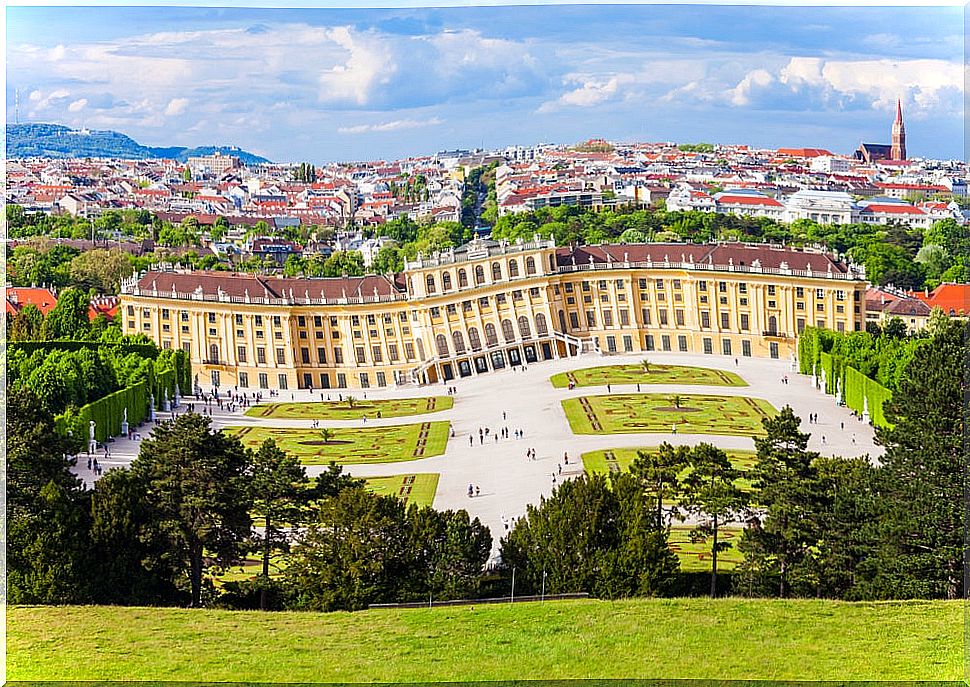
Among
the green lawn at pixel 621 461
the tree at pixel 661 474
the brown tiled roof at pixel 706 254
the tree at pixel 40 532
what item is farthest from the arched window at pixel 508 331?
the tree at pixel 40 532

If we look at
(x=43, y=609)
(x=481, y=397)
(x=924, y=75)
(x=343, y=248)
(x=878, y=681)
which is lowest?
(x=878, y=681)

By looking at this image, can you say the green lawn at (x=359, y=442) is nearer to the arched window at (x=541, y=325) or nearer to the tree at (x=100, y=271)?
the arched window at (x=541, y=325)

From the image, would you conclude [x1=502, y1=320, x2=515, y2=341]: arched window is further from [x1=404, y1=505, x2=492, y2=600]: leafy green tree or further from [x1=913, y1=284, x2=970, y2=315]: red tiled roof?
[x1=913, y1=284, x2=970, y2=315]: red tiled roof

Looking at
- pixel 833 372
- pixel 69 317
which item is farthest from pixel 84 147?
pixel 833 372

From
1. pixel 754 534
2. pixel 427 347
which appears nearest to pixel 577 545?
pixel 754 534

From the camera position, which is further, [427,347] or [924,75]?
[427,347]

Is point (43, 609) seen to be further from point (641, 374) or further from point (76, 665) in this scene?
point (641, 374)
